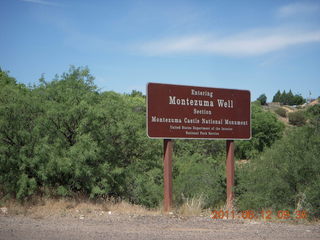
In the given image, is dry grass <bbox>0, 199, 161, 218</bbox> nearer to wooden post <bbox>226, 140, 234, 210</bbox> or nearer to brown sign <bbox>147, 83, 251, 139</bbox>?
brown sign <bbox>147, 83, 251, 139</bbox>

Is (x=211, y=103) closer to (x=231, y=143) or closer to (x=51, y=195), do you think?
(x=231, y=143)

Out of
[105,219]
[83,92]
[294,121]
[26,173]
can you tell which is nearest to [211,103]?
[83,92]

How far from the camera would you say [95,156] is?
11180 millimetres

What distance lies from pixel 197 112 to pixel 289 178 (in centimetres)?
295

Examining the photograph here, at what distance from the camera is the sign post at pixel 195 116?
11195mm

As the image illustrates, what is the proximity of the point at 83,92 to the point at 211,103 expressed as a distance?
377 cm

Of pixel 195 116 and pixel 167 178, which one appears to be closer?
pixel 167 178

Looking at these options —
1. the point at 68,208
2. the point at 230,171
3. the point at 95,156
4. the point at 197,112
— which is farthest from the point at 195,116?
the point at 68,208

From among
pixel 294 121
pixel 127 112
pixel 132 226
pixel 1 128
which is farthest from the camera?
pixel 294 121

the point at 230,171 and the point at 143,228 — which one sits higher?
the point at 230,171

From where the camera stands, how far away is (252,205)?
11.5m
